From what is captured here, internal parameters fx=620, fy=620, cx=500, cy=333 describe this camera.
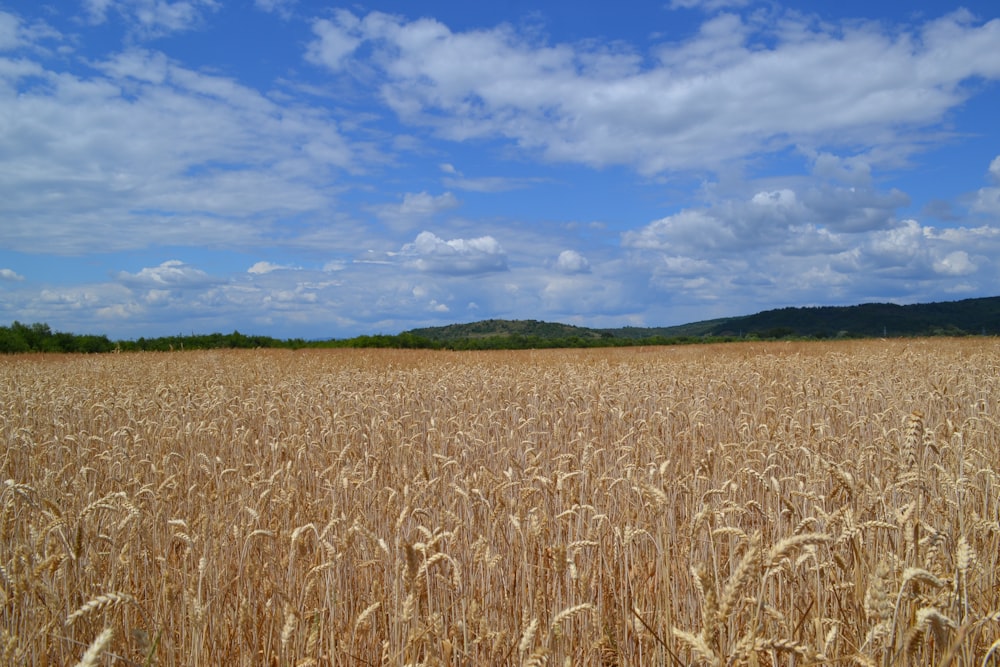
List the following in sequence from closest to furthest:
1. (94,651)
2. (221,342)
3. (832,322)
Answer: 1. (94,651)
2. (221,342)
3. (832,322)

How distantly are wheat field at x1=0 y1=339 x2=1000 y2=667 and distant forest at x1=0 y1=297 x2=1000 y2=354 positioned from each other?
89.0 ft

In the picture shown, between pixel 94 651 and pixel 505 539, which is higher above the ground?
pixel 94 651

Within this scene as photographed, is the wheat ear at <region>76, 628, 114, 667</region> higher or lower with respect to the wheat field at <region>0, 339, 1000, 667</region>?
higher

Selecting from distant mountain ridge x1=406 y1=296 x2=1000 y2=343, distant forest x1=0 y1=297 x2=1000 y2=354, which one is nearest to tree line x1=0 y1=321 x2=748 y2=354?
distant forest x1=0 y1=297 x2=1000 y2=354

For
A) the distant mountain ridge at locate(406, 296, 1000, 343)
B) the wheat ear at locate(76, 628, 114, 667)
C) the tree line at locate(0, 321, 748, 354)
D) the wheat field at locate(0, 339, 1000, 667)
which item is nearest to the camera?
the wheat ear at locate(76, 628, 114, 667)

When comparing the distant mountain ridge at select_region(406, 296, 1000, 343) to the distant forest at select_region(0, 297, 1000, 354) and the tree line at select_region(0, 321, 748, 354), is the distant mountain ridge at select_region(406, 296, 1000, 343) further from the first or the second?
the tree line at select_region(0, 321, 748, 354)

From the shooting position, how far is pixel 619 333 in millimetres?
96938

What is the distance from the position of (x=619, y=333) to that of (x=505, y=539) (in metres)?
95.0

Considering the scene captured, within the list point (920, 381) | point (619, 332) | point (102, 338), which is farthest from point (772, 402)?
point (619, 332)

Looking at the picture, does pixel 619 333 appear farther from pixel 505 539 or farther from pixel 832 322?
pixel 505 539

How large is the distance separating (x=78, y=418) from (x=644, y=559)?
332 inches

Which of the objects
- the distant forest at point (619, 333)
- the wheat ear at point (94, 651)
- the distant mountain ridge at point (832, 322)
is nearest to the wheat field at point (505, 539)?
the wheat ear at point (94, 651)

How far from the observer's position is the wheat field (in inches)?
95.0

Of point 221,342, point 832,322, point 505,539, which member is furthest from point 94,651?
point 832,322
